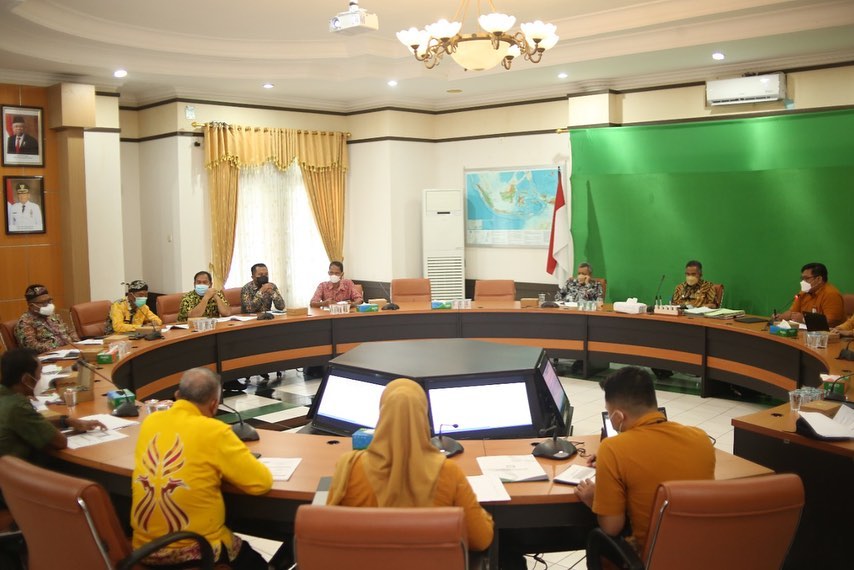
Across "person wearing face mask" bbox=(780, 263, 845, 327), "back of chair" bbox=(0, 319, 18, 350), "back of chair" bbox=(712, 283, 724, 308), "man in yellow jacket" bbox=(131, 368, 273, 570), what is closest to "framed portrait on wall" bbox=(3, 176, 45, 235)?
"back of chair" bbox=(0, 319, 18, 350)

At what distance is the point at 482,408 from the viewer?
3707 millimetres

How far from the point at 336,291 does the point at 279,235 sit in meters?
2.06

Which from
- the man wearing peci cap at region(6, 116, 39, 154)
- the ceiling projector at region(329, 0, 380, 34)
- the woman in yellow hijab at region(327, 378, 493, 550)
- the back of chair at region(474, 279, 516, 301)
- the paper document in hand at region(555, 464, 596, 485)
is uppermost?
the ceiling projector at region(329, 0, 380, 34)

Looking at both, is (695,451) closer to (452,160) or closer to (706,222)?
(706,222)

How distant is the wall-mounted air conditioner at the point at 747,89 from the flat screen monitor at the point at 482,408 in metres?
5.11

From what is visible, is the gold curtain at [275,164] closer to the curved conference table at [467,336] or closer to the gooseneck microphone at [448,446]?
the curved conference table at [467,336]

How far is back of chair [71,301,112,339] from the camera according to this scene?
20.6 ft

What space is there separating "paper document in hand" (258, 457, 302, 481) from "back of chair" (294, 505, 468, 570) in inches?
35.5

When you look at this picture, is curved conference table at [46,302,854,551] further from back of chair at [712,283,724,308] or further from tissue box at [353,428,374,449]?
back of chair at [712,283,724,308]

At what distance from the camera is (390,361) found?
13.2 ft

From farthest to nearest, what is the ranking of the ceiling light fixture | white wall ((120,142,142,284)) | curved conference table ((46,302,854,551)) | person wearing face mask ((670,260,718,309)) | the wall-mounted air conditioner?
white wall ((120,142,142,284)), the wall-mounted air conditioner, person wearing face mask ((670,260,718,309)), the ceiling light fixture, curved conference table ((46,302,854,551))

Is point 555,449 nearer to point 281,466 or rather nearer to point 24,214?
point 281,466

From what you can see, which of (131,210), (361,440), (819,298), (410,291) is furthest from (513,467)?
(131,210)

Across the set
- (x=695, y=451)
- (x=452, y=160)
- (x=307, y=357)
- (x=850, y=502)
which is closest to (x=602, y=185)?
(x=452, y=160)
